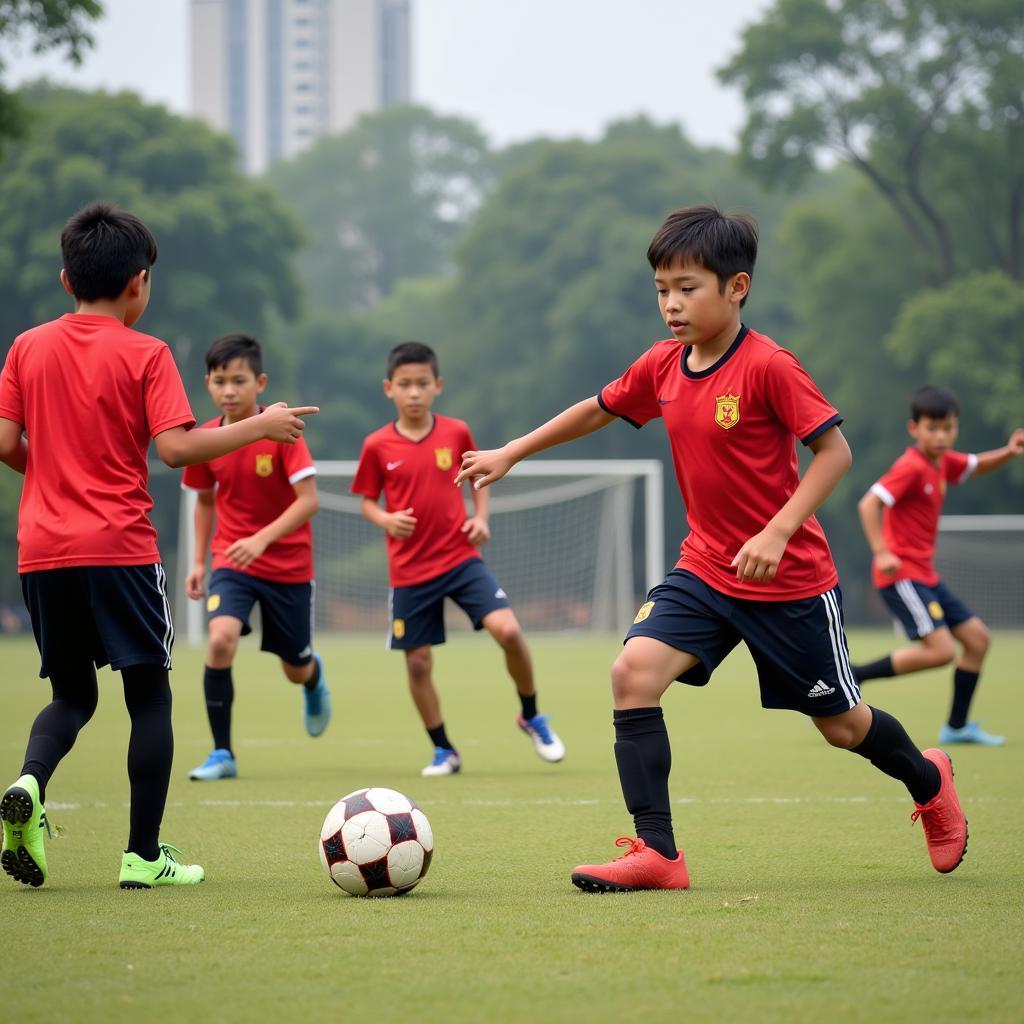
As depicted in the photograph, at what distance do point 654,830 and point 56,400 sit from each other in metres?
2.17

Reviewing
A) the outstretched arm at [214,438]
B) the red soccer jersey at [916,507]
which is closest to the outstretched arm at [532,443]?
the outstretched arm at [214,438]

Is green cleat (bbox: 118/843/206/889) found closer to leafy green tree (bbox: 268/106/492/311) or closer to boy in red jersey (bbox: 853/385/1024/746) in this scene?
boy in red jersey (bbox: 853/385/1024/746)

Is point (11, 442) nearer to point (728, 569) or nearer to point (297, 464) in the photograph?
point (728, 569)

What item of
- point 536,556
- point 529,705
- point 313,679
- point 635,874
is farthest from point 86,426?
point 536,556

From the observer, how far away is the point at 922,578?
397 inches

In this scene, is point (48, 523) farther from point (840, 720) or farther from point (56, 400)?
point (840, 720)

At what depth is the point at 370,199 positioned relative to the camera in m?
76.2

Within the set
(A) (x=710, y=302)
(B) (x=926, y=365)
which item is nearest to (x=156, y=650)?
(A) (x=710, y=302)

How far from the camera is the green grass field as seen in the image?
342cm

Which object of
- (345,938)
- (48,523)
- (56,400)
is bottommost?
(345,938)

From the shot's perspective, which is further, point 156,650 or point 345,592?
point 345,592

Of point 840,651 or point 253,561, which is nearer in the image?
point 840,651

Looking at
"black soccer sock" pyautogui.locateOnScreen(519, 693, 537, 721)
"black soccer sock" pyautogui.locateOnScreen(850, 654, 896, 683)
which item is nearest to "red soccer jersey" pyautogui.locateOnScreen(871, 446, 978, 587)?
"black soccer sock" pyautogui.locateOnScreen(850, 654, 896, 683)

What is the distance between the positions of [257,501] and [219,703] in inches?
41.2
